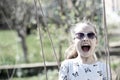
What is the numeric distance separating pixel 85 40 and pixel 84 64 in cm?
17

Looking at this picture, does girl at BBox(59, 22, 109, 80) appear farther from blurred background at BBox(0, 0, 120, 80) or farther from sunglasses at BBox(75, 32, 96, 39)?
blurred background at BBox(0, 0, 120, 80)

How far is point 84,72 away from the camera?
324 centimetres

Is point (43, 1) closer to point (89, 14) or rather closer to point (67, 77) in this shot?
point (89, 14)

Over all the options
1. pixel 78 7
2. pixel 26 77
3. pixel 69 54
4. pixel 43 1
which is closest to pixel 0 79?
pixel 26 77

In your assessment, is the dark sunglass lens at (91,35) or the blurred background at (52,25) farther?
the blurred background at (52,25)

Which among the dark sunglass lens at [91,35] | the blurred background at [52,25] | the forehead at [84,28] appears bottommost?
the blurred background at [52,25]

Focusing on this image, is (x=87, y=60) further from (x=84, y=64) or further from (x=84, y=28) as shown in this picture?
(x=84, y=28)

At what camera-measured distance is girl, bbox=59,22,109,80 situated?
3.21 meters

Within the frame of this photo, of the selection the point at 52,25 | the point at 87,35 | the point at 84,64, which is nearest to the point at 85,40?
the point at 87,35

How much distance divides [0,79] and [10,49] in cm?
364

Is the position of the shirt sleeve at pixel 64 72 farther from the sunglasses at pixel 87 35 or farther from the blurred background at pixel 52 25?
the blurred background at pixel 52 25

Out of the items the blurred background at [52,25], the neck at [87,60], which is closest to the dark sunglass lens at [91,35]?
the neck at [87,60]

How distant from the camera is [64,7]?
25.5 feet

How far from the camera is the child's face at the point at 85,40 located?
125 inches
